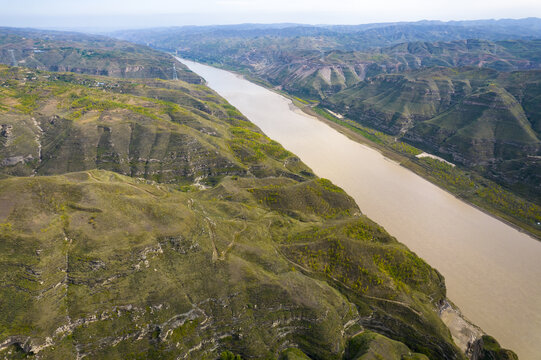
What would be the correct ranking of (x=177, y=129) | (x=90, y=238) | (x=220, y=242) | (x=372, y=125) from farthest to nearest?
(x=372, y=125) → (x=177, y=129) → (x=220, y=242) → (x=90, y=238)

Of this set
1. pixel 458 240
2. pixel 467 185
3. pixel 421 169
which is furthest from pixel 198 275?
pixel 421 169

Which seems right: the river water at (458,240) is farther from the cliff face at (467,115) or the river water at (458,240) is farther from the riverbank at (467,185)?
the cliff face at (467,115)

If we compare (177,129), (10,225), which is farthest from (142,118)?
(10,225)

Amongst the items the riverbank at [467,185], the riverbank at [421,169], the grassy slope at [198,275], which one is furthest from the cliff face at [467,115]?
the grassy slope at [198,275]

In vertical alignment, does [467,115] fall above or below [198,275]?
above

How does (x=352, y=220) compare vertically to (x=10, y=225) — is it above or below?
below

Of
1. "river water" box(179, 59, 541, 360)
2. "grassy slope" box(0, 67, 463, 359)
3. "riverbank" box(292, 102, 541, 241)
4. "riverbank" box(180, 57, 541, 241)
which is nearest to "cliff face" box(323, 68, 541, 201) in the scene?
"riverbank" box(180, 57, 541, 241)

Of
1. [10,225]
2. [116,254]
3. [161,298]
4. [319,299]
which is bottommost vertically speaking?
[319,299]

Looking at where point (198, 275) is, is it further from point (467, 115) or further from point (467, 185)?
point (467, 115)

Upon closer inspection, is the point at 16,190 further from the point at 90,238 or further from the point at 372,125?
the point at 372,125
